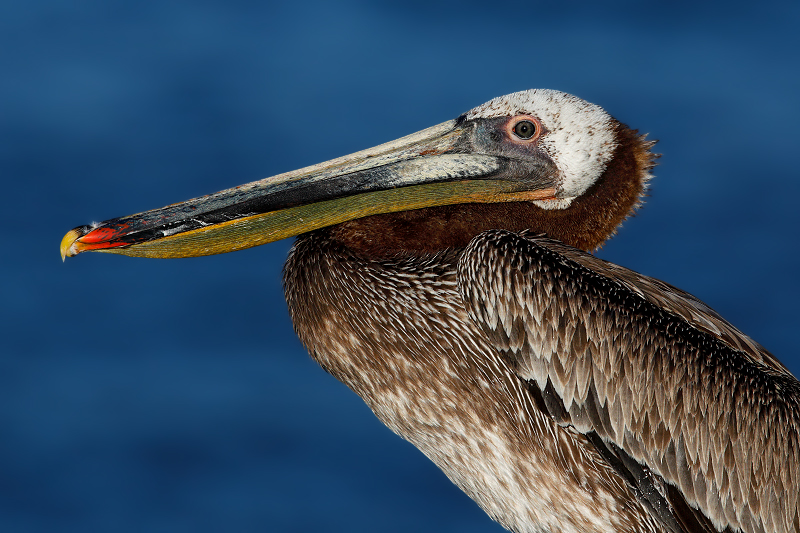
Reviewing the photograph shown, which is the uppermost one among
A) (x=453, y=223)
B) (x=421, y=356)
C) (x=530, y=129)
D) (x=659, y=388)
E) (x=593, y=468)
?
(x=530, y=129)

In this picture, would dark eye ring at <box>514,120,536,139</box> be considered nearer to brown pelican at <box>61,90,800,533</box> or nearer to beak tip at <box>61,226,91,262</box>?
brown pelican at <box>61,90,800,533</box>

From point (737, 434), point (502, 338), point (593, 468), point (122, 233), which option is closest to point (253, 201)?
point (122, 233)

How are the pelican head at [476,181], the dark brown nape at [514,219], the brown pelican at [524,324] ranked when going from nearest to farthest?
the brown pelican at [524,324] < the pelican head at [476,181] < the dark brown nape at [514,219]

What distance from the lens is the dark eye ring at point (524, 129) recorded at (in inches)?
143

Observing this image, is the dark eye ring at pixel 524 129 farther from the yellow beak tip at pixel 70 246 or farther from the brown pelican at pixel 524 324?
the yellow beak tip at pixel 70 246

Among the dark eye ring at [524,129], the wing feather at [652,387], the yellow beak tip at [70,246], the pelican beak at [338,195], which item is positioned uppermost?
the dark eye ring at [524,129]

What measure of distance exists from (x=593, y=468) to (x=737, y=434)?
507 millimetres

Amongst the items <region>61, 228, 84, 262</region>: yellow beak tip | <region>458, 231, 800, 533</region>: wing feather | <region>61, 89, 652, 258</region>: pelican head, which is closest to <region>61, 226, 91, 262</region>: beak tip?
<region>61, 228, 84, 262</region>: yellow beak tip

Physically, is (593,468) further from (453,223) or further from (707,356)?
(453,223)

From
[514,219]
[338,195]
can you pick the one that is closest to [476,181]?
[514,219]

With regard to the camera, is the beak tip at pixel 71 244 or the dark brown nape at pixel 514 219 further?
the dark brown nape at pixel 514 219

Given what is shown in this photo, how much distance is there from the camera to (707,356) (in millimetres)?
3314

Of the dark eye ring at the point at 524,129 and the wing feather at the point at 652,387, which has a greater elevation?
the dark eye ring at the point at 524,129

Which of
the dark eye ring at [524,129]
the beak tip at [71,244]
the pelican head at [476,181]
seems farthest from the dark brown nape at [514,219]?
the beak tip at [71,244]
